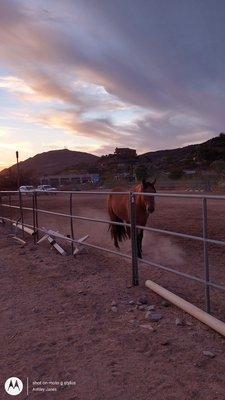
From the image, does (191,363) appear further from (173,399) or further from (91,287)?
(91,287)

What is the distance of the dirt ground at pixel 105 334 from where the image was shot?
3.84 meters

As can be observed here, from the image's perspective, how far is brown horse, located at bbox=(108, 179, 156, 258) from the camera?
922cm

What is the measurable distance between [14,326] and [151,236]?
7394 mm

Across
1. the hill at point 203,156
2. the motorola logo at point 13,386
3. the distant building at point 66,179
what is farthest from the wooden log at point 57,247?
the distant building at point 66,179

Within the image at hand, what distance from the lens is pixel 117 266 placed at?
28.3 feet

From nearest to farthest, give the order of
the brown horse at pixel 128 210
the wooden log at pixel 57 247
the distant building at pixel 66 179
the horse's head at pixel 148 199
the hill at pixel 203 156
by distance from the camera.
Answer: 1. the horse's head at pixel 148 199
2. the brown horse at pixel 128 210
3. the wooden log at pixel 57 247
4. the hill at pixel 203 156
5. the distant building at pixel 66 179

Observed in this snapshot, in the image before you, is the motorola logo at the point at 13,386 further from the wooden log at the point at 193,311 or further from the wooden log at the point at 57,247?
the wooden log at the point at 57,247

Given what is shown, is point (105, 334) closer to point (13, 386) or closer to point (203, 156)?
point (13, 386)

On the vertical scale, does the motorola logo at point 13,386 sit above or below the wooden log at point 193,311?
below

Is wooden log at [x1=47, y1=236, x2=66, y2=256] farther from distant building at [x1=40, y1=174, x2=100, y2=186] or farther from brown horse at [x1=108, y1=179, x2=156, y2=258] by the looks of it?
distant building at [x1=40, y1=174, x2=100, y2=186]

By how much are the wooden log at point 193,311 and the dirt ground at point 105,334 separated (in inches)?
4.0

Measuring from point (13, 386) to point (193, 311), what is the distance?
6.95 feet

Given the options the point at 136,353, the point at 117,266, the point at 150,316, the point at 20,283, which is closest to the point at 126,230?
the point at 117,266

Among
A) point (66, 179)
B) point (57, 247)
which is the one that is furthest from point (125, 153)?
point (57, 247)
